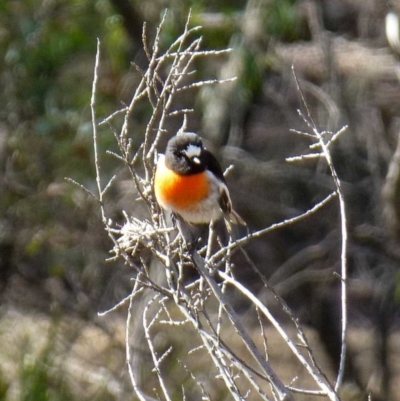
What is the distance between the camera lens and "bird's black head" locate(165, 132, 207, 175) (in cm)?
429

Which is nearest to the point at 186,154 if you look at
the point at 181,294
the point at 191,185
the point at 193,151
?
the point at 193,151

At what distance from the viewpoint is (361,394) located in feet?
26.3

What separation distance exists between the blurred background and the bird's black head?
2120 mm

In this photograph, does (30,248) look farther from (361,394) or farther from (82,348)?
(361,394)

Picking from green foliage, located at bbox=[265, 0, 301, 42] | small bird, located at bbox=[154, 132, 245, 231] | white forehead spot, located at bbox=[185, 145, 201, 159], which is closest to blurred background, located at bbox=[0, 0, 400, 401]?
green foliage, located at bbox=[265, 0, 301, 42]

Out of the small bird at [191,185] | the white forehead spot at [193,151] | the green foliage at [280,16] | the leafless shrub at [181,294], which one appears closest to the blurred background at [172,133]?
the green foliage at [280,16]

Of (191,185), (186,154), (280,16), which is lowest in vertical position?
(280,16)

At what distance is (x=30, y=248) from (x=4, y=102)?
1.35m

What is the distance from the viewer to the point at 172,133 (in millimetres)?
7848

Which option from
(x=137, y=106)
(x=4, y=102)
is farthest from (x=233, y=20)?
(x=4, y=102)

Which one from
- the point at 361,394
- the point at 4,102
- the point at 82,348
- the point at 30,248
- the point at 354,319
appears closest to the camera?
the point at 30,248

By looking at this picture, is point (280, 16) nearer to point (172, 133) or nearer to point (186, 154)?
point (172, 133)

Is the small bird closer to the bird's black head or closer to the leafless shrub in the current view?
the bird's black head

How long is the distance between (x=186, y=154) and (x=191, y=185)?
0.23 metres
